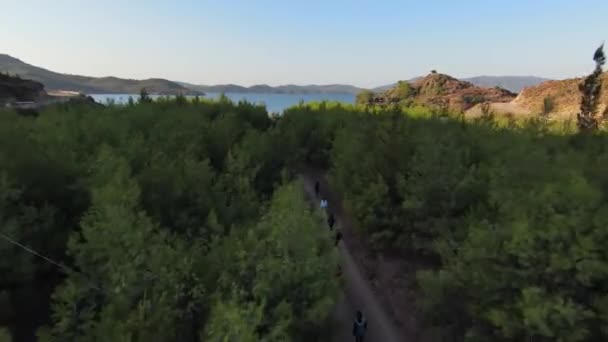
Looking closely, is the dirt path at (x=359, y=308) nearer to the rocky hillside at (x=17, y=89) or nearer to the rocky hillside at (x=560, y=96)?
the rocky hillside at (x=560, y=96)

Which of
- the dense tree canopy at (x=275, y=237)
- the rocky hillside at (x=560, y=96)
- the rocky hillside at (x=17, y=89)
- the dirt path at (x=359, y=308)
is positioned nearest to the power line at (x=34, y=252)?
the dense tree canopy at (x=275, y=237)

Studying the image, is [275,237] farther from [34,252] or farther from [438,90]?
[438,90]

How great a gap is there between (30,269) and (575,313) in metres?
15.4

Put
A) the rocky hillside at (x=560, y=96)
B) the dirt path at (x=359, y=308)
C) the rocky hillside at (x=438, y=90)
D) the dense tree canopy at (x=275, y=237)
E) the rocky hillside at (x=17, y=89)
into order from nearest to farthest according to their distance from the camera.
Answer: the dense tree canopy at (x=275, y=237) < the dirt path at (x=359, y=308) < the rocky hillside at (x=560, y=96) < the rocky hillside at (x=17, y=89) < the rocky hillside at (x=438, y=90)

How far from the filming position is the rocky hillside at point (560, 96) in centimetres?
4767

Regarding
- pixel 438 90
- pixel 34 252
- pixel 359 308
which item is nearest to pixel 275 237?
pixel 34 252

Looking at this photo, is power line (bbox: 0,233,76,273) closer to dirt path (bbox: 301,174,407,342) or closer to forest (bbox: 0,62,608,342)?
forest (bbox: 0,62,608,342)

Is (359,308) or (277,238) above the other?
(277,238)

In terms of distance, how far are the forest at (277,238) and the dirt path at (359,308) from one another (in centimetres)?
207

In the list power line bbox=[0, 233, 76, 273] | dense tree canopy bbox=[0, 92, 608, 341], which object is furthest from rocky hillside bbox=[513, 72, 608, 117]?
power line bbox=[0, 233, 76, 273]

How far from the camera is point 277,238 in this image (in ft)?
38.2

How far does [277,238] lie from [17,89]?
59.0 m

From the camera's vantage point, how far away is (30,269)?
45.5ft

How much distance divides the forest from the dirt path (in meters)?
2.07
